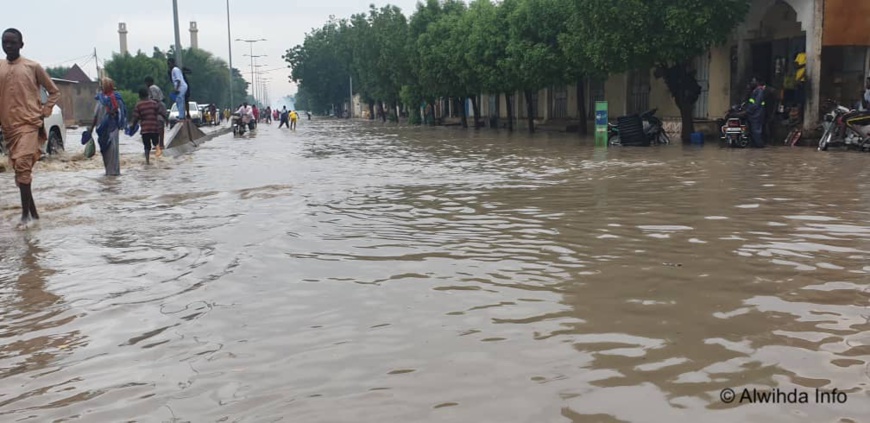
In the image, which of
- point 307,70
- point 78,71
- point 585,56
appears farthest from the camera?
point 307,70

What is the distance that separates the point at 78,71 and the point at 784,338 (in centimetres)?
8892

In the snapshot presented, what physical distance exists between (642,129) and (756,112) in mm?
3351

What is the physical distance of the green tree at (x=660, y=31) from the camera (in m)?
18.8

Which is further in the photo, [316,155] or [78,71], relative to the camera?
[78,71]

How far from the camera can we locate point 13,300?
4.70m

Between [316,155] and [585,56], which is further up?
[585,56]

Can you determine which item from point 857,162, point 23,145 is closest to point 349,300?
point 23,145

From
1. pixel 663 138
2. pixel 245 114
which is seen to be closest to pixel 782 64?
pixel 663 138

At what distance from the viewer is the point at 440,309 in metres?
4.27

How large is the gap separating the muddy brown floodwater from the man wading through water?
46 centimetres

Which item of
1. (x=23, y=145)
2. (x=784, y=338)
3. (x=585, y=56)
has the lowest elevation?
(x=784, y=338)

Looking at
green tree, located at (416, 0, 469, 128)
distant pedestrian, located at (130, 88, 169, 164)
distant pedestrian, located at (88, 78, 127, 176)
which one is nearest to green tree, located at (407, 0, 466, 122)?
green tree, located at (416, 0, 469, 128)

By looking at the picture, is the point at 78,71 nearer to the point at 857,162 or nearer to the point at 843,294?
the point at 857,162

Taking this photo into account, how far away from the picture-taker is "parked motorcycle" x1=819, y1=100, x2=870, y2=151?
15461mm
